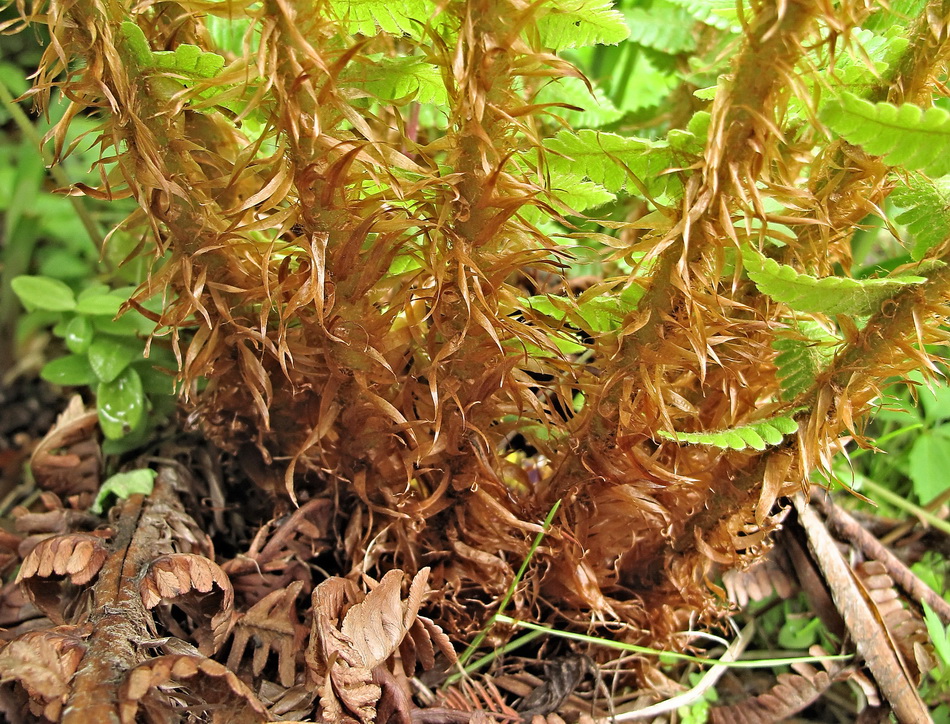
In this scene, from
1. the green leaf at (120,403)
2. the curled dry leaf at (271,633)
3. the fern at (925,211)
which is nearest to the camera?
the fern at (925,211)

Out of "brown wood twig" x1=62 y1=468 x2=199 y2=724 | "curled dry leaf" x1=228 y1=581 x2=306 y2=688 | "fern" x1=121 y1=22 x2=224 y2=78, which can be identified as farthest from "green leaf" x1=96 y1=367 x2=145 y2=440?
"fern" x1=121 y1=22 x2=224 y2=78

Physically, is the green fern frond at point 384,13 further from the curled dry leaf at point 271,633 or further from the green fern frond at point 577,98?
the curled dry leaf at point 271,633

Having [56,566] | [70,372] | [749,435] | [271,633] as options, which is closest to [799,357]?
[749,435]

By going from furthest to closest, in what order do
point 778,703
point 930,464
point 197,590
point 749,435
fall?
point 930,464
point 778,703
point 197,590
point 749,435

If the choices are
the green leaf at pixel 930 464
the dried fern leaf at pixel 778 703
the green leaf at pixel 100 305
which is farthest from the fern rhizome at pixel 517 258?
the green leaf at pixel 930 464

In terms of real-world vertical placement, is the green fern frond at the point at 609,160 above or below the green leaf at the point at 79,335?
above

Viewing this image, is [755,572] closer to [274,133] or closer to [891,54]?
[891,54]

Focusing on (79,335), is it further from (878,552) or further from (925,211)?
(878,552)
